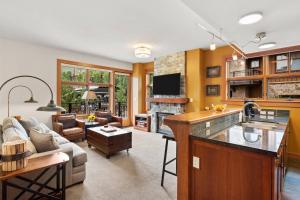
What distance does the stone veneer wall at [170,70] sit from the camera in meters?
5.74

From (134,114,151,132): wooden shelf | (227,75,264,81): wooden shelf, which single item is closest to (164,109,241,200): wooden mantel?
(227,75,264,81): wooden shelf

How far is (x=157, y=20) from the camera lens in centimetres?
335

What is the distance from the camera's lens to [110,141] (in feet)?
12.3

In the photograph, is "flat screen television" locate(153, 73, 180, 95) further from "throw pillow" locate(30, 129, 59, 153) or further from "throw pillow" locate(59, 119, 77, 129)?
"throw pillow" locate(30, 129, 59, 153)

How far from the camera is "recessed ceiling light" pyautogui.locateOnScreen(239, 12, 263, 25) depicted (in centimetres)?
230

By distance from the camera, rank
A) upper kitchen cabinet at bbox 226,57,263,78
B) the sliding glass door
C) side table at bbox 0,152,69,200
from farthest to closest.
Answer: the sliding glass door < upper kitchen cabinet at bbox 226,57,263,78 < side table at bbox 0,152,69,200

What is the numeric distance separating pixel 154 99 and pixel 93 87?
7.88ft

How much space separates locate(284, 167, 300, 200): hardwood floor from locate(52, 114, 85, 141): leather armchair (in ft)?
15.3

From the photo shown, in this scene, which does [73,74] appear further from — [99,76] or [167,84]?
[167,84]

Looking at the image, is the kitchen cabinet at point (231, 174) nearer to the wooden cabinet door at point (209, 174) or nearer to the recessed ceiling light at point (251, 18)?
the wooden cabinet door at point (209, 174)

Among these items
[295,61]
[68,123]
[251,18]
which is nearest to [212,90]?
[295,61]

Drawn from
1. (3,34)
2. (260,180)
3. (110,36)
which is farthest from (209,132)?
(3,34)

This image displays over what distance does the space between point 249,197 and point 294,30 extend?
291 cm

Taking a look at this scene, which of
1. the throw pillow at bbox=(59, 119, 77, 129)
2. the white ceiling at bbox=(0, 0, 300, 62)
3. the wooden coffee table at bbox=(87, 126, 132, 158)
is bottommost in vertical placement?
the wooden coffee table at bbox=(87, 126, 132, 158)
